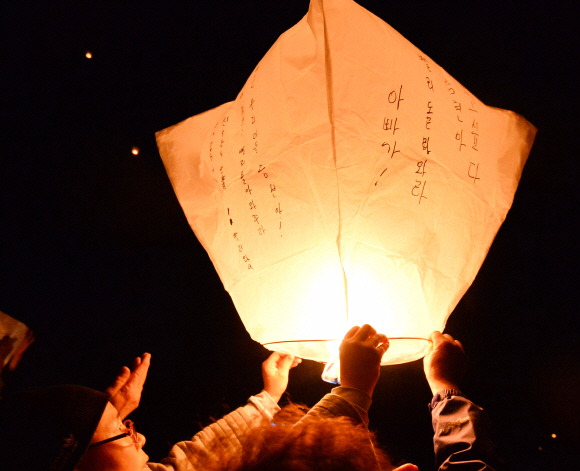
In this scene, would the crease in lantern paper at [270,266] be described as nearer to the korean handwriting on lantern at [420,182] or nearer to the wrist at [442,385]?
the korean handwriting on lantern at [420,182]

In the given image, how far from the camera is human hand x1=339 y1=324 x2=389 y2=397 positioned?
2.00 ft

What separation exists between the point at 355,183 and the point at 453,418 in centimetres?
54

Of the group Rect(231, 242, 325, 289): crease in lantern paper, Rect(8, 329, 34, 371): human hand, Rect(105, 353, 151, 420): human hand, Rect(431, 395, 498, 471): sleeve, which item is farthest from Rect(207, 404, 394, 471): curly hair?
Rect(8, 329, 34, 371): human hand

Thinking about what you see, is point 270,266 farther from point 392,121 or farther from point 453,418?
point 453,418

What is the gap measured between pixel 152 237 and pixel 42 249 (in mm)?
420

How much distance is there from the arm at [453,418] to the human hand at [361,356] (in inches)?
5.9

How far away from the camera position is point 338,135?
55 centimetres

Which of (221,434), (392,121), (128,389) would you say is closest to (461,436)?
(392,121)

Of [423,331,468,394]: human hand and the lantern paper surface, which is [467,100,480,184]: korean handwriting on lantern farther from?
[423,331,468,394]: human hand

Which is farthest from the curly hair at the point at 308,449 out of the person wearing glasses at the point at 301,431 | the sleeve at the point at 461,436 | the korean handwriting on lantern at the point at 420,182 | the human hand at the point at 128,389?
the human hand at the point at 128,389

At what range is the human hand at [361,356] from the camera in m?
0.61

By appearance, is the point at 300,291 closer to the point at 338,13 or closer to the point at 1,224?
the point at 338,13

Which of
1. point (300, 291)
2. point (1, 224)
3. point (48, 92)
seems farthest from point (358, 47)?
point (1, 224)

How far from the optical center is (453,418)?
69 cm
